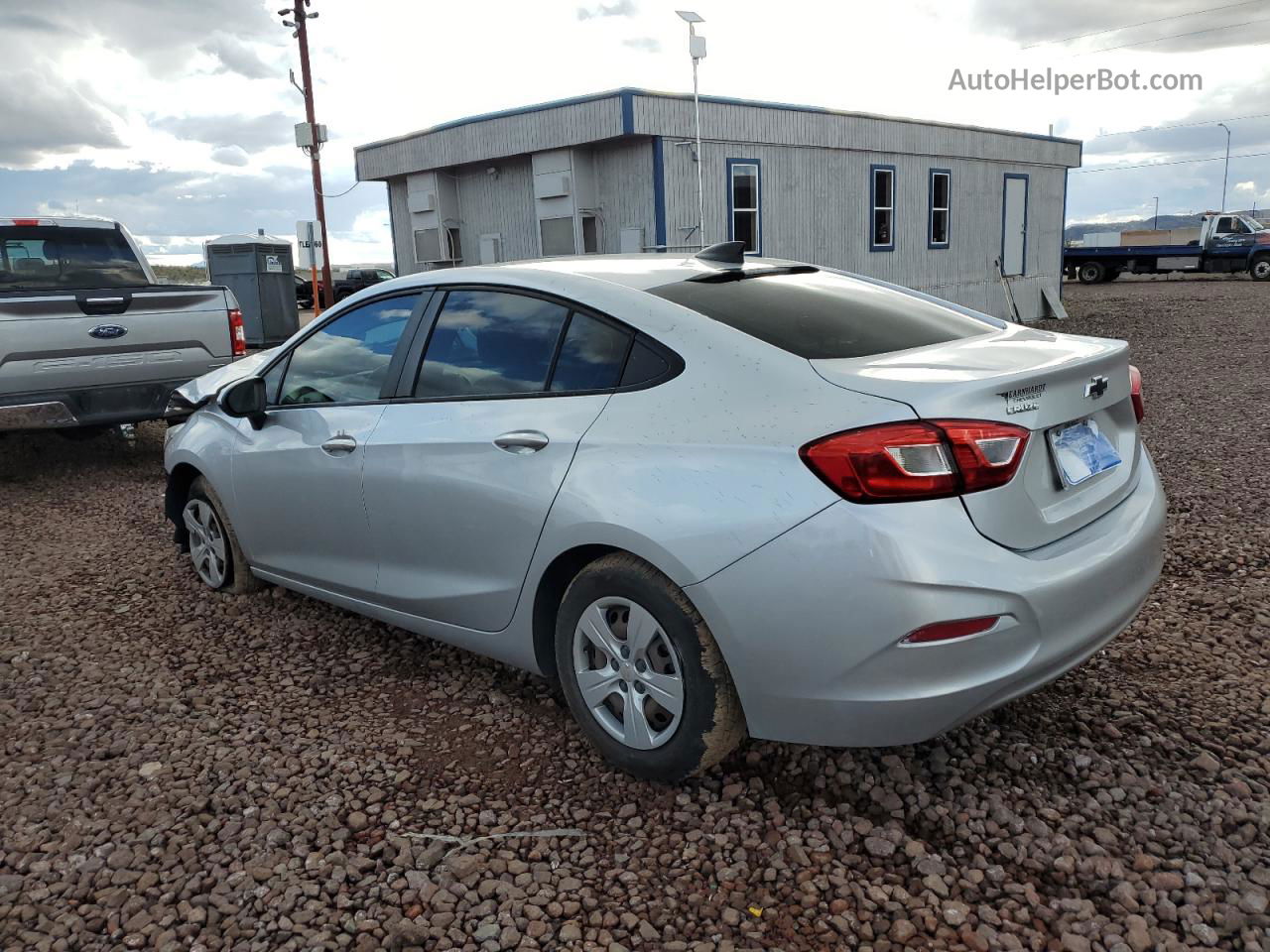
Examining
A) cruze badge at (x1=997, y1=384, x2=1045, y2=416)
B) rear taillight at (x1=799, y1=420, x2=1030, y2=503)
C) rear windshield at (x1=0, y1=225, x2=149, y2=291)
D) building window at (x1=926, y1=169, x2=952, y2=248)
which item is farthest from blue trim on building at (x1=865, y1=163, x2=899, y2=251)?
rear taillight at (x1=799, y1=420, x2=1030, y2=503)

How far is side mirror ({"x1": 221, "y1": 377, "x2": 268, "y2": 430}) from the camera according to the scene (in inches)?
165

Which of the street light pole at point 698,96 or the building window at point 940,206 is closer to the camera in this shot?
the street light pole at point 698,96

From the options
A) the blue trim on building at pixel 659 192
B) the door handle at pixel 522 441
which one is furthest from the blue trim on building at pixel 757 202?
the door handle at pixel 522 441

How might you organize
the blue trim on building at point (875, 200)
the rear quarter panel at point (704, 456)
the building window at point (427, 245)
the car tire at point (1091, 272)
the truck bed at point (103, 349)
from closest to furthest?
1. the rear quarter panel at point (704, 456)
2. the truck bed at point (103, 349)
3. the building window at point (427, 245)
4. the blue trim on building at point (875, 200)
5. the car tire at point (1091, 272)

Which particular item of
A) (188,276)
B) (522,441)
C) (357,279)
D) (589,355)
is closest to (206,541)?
(522,441)

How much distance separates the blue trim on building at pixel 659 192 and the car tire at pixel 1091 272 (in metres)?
26.2

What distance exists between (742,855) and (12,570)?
4.71 m

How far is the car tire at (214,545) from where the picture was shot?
4.79m

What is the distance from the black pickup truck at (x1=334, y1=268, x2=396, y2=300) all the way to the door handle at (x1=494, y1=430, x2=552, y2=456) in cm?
3162

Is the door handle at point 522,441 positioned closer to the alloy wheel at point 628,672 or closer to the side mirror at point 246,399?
the alloy wheel at point 628,672

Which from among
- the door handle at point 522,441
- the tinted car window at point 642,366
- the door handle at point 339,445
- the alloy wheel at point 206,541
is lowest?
the alloy wheel at point 206,541

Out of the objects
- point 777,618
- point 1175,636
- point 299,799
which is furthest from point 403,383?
point 1175,636

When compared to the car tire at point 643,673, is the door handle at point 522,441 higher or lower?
higher

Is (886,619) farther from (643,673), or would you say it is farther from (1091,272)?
(1091,272)
